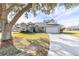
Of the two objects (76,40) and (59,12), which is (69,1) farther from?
(76,40)

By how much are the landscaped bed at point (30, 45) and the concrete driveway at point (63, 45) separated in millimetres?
50

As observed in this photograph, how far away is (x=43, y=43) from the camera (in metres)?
2.00

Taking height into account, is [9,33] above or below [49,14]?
below

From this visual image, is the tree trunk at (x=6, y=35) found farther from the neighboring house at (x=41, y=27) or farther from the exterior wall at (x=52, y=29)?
the exterior wall at (x=52, y=29)

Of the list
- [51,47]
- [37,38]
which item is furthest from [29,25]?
[51,47]

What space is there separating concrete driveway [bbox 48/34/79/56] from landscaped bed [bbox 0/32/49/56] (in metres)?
0.05

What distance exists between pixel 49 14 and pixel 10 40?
393mm

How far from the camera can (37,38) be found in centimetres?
200

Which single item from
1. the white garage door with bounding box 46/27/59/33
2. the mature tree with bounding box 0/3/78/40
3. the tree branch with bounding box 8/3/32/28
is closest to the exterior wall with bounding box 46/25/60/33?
the white garage door with bounding box 46/27/59/33

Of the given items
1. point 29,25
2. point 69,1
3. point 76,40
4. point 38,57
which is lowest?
point 38,57

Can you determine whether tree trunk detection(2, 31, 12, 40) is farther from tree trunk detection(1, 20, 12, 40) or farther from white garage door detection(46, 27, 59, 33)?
white garage door detection(46, 27, 59, 33)

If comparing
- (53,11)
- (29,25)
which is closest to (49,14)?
(53,11)

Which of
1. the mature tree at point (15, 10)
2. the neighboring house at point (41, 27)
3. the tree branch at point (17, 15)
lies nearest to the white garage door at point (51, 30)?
the neighboring house at point (41, 27)

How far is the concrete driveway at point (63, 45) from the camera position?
→ 6.48ft
